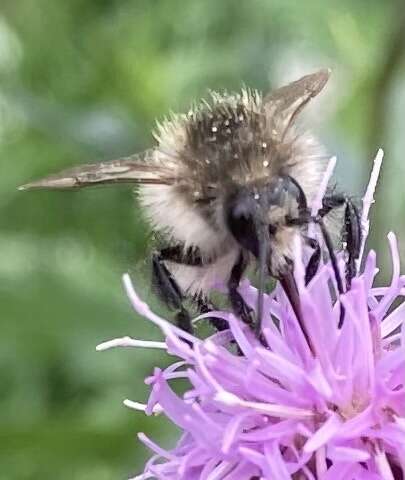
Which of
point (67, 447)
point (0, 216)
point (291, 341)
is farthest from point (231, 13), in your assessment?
point (291, 341)

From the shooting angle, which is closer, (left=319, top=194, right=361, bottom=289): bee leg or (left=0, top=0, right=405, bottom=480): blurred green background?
(left=319, top=194, right=361, bottom=289): bee leg

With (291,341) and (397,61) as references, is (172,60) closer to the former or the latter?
(397,61)

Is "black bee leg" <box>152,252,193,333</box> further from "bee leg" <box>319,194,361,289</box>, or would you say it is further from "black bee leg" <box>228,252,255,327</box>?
"bee leg" <box>319,194,361,289</box>

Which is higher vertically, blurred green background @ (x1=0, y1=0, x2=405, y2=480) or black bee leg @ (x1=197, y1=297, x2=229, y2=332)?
blurred green background @ (x1=0, y1=0, x2=405, y2=480)

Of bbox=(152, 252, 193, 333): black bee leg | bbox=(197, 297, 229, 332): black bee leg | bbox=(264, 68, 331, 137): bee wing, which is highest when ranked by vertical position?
bbox=(264, 68, 331, 137): bee wing

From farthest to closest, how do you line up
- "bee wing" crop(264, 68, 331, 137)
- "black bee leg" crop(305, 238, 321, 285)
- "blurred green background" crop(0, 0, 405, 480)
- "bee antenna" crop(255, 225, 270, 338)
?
"blurred green background" crop(0, 0, 405, 480), "bee wing" crop(264, 68, 331, 137), "black bee leg" crop(305, 238, 321, 285), "bee antenna" crop(255, 225, 270, 338)

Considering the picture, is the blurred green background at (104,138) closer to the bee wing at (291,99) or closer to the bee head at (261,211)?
the bee wing at (291,99)

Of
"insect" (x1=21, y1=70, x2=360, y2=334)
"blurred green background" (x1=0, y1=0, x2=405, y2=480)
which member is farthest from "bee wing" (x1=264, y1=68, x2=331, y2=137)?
"blurred green background" (x1=0, y1=0, x2=405, y2=480)
